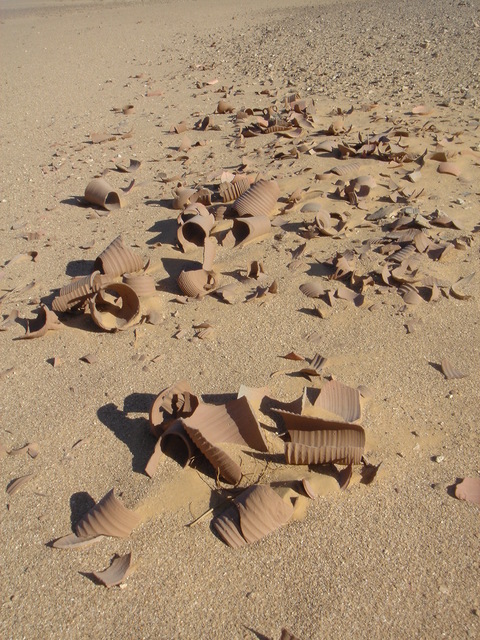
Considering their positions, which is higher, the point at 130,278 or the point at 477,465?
the point at 130,278

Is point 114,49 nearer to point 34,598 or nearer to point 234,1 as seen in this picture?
point 234,1

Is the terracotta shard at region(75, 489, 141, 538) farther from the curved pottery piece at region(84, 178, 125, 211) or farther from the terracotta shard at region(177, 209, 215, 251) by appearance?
the curved pottery piece at region(84, 178, 125, 211)

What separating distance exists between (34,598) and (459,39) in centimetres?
779

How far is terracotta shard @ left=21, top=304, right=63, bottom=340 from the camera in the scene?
3.28 meters

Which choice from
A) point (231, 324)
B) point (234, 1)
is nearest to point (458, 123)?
point (231, 324)

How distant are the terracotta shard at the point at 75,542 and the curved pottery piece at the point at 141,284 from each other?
152 cm

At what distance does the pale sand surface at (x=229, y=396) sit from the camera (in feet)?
6.60

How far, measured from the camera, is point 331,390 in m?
2.69

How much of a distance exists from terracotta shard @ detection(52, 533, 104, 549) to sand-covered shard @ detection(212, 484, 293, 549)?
44 cm

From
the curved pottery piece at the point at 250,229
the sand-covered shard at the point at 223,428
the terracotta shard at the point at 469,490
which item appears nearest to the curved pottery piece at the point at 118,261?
the curved pottery piece at the point at 250,229

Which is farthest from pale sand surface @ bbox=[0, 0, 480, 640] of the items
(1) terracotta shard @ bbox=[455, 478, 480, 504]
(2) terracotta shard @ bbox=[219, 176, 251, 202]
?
(2) terracotta shard @ bbox=[219, 176, 251, 202]

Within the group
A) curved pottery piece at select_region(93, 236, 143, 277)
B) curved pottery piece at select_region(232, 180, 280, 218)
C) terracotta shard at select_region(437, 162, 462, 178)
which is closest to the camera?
curved pottery piece at select_region(93, 236, 143, 277)

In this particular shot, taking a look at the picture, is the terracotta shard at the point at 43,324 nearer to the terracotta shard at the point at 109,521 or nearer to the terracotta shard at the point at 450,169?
the terracotta shard at the point at 109,521

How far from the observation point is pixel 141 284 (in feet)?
11.3
